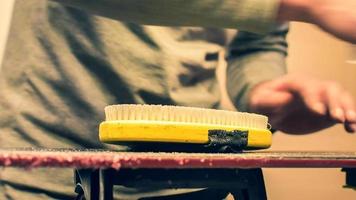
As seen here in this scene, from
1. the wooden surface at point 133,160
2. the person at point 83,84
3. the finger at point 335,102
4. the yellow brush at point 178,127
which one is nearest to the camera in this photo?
the wooden surface at point 133,160

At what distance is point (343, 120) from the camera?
0.56m

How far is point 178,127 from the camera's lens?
428 mm

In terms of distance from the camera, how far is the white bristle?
1.45ft

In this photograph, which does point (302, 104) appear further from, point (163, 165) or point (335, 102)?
point (163, 165)

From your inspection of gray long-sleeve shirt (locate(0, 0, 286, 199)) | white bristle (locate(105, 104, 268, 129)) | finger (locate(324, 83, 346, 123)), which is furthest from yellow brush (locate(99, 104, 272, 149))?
gray long-sleeve shirt (locate(0, 0, 286, 199))

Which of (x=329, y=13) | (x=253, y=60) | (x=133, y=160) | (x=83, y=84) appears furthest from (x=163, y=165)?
(x=253, y=60)

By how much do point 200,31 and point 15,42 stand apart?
0.95 feet

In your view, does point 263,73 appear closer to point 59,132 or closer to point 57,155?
point 59,132

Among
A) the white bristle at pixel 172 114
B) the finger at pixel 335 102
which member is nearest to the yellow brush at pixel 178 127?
the white bristle at pixel 172 114

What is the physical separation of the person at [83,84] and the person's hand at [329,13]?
0.36ft

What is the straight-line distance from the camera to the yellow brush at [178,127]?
0.43 meters

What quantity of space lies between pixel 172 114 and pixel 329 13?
20 centimetres

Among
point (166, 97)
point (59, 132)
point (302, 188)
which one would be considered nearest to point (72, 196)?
point (59, 132)

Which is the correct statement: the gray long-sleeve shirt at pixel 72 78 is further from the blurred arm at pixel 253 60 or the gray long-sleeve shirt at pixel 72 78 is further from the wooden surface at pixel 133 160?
the wooden surface at pixel 133 160
